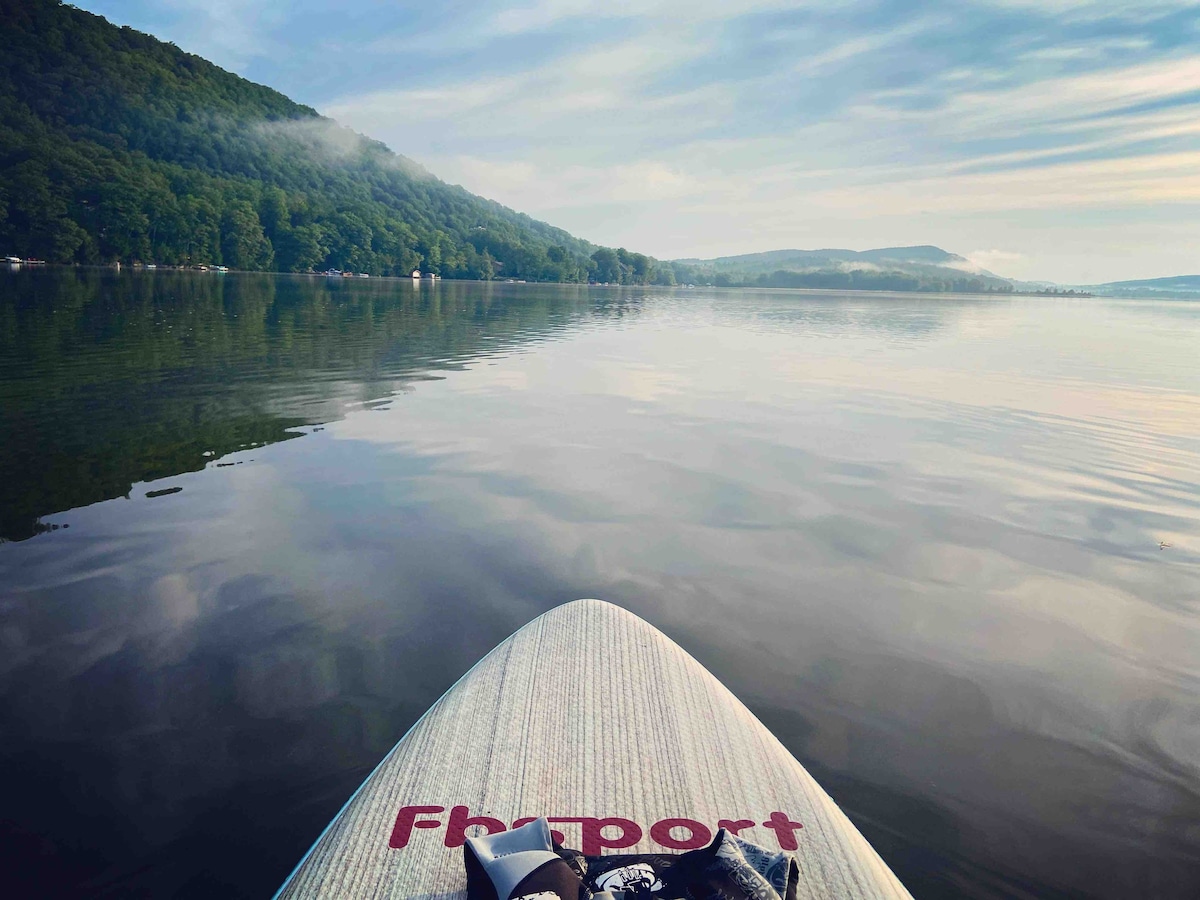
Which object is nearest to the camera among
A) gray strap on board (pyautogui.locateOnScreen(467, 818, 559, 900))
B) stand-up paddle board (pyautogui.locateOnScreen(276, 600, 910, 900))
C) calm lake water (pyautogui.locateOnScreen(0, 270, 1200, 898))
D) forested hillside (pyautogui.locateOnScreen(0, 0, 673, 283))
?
gray strap on board (pyautogui.locateOnScreen(467, 818, 559, 900))

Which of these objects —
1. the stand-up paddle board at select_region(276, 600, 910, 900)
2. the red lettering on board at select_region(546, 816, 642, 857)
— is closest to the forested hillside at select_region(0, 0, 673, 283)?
the stand-up paddle board at select_region(276, 600, 910, 900)

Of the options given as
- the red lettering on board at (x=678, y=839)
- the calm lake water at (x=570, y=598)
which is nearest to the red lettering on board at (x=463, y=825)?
the red lettering on board at (x=678, y=839)

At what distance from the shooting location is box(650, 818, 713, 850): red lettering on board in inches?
94.8

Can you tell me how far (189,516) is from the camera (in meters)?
7.02

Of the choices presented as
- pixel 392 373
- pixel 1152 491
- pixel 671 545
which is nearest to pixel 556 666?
pixel 671 545

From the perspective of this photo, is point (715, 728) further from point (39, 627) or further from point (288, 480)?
point (288, 480)

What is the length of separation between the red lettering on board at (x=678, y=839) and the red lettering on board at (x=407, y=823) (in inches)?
31.7

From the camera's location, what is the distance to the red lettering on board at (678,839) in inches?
94.8

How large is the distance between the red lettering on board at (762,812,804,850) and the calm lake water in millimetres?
1084

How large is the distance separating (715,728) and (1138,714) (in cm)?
329

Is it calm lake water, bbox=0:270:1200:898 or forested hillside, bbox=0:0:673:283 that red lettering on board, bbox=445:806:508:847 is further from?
forested hillside, bbox=0:0:673:283

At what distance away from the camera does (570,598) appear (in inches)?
226

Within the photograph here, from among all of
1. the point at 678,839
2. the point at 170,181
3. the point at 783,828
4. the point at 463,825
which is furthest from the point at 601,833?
the point at 170,181

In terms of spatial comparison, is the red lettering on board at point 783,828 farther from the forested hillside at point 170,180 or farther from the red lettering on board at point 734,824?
the forested hillside at point 170,180
